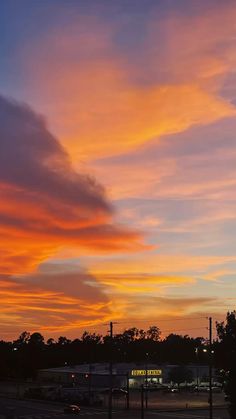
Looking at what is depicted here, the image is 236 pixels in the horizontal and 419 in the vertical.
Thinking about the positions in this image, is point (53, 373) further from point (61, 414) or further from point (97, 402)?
point (61, 414)

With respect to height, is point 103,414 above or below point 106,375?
below

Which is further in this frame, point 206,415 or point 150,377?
point 150,377

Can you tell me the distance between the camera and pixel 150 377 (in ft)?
541

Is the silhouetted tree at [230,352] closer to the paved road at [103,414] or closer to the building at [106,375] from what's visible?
the paved road at [103,414]

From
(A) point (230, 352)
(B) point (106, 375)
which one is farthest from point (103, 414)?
(B) point (106, 375)

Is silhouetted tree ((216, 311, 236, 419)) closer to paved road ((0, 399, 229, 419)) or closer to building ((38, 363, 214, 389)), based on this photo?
paved road ((0, 399, 229, 419))

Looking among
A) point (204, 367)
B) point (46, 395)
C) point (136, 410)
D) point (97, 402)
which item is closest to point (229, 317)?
point (136, 410)

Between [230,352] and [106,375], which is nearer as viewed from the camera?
[230,352]

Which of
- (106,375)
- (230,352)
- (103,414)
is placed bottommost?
(103,414)

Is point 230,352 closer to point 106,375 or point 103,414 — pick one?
point 103,414

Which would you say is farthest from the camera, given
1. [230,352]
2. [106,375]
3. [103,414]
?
[106,375]

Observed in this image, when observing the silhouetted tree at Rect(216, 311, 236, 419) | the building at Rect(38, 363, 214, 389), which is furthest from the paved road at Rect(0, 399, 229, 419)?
the building at Rect(38, 363, 214, 389)

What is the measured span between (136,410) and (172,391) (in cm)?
6015

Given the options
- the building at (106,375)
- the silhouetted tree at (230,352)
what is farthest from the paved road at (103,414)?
the building at (106,375)
